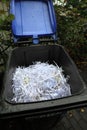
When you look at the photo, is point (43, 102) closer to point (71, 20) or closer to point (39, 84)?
point (39, 84)

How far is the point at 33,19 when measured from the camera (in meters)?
3.21

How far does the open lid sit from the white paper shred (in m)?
0.53

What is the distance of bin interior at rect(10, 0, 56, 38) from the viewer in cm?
309

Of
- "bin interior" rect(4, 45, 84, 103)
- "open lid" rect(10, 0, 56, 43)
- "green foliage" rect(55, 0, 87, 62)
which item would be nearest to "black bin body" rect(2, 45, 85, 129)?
"bin interior" rect(4, 45, 84, 103)

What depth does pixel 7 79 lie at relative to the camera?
87.7 inches

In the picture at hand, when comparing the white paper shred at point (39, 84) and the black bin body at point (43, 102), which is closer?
the black bin body at point (43, 102)

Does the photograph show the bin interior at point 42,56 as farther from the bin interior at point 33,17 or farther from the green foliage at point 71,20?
the green foliage at point 71,20

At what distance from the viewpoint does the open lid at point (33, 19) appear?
3.08 meters

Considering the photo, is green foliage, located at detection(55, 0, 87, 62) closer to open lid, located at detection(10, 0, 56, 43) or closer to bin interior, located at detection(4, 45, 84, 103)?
open lid, located at detection(10, 0, 56, 43)

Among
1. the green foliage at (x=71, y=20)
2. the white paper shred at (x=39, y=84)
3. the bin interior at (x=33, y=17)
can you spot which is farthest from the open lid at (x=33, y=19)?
the green foliage at (x=71, y=20)

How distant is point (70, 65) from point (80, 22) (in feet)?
5.53

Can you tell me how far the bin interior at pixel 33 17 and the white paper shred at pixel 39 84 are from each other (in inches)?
22.2

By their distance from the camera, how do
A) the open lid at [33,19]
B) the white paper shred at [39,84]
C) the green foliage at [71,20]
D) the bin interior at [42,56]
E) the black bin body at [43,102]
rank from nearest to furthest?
the black bin body at [43,102] < the white paper shred at [39,84] < the bin interior at [42,56] < the open lid at [33,19] < the green foliage at [71,20]

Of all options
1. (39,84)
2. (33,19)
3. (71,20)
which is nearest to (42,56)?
(33,19)
